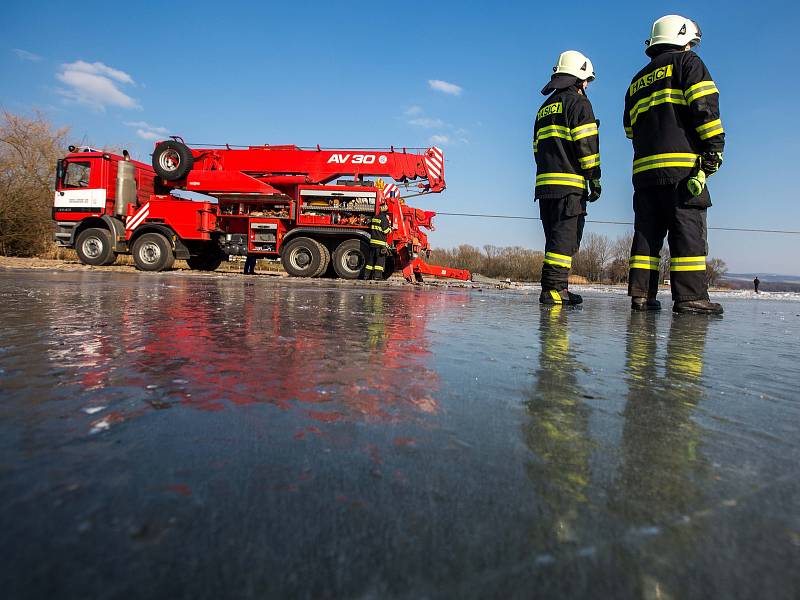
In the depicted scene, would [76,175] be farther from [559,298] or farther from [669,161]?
[669,161]

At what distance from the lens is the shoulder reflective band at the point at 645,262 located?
184 inches

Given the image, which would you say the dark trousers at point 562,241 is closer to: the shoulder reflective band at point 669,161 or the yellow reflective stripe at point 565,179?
the yellow reflective stripe at point 565,179

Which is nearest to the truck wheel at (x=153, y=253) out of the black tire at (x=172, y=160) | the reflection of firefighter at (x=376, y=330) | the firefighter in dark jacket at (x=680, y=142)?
the black tire at (x=172, y=160)

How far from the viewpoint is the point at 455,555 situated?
537 millimetres

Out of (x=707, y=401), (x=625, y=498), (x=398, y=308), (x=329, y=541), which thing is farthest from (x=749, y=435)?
(x=398, y=308)

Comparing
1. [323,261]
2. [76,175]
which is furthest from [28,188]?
[323,261]

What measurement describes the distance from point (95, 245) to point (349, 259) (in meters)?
5.76

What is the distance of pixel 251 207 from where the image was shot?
11852 millimetres

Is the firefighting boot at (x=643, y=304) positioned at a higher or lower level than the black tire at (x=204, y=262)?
lower

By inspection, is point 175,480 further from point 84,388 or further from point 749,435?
point 749,435

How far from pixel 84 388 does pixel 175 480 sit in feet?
1.98

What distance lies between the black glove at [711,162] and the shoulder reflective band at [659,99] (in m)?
0.47

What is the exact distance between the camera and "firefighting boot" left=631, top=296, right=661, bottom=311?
15.1 ft

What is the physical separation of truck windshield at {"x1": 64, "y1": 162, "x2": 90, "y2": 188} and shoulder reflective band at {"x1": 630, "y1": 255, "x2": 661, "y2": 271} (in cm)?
1150
